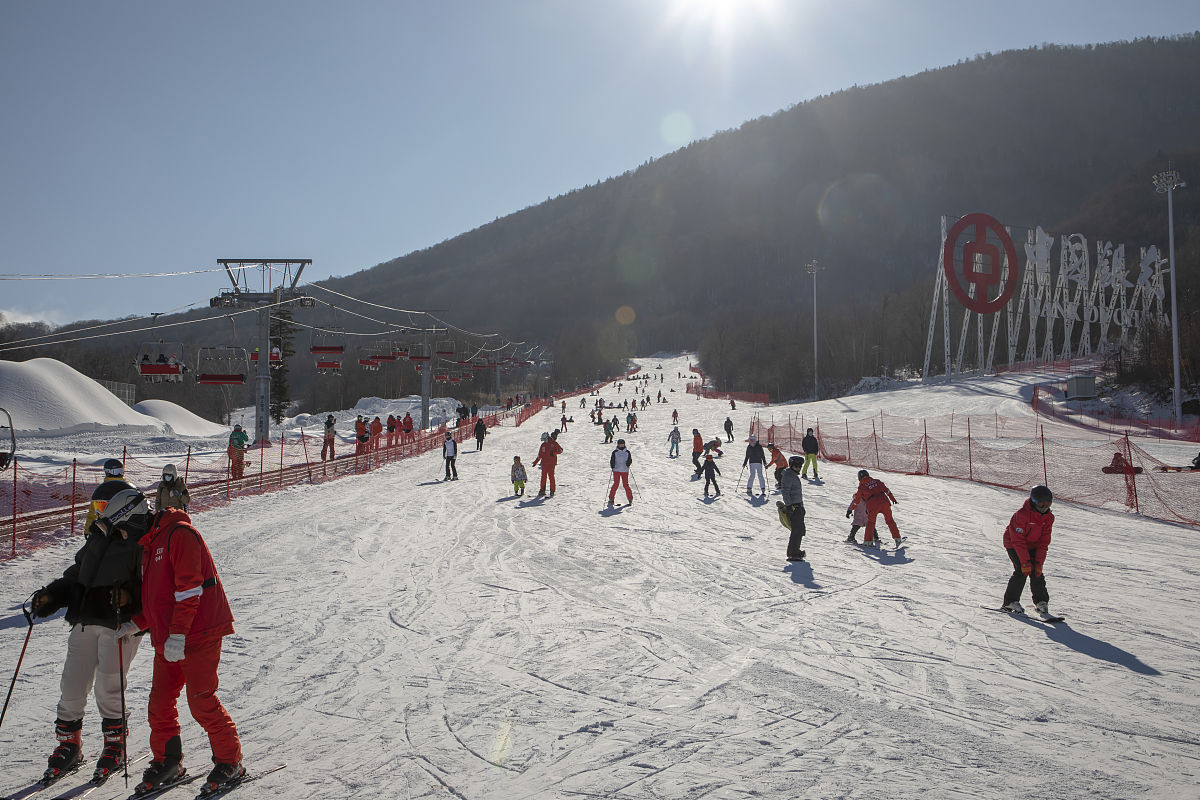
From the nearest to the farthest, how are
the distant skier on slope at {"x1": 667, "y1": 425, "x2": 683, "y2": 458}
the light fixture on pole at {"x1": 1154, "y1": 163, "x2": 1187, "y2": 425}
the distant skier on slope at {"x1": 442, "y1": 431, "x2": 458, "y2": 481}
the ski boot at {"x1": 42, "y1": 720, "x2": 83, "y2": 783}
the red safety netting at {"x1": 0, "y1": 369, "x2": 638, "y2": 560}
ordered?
the ski boot at {"x1": 42, "y1": 720, "x2": 83, "y2": 783} < the red safety netting at {"x1": 0, "y1": 369, "x2": 638, "y2": 560} < the distant skier on slope at {"x1": 442, "y1": 431, "x2": 458, "y2": 481} < the distant skier on slope at {"x1": 667, "y1": 425, "x2": 683, "y2": 458} < the light fixture on pole at {"x1": 1154, "y1": 163, "x2": 1187, "y2": 425}

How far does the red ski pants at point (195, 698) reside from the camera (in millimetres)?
3682

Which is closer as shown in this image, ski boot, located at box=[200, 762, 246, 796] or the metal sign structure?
ski boot, located at box=[200, 762, 246, 796]

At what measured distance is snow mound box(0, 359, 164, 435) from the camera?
94.3 feet

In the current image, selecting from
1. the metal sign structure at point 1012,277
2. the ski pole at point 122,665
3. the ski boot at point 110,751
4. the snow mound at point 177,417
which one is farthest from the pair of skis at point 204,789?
the metal sign structure at point 1012,277

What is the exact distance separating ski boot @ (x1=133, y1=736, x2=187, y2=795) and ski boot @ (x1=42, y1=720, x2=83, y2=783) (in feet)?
1.47

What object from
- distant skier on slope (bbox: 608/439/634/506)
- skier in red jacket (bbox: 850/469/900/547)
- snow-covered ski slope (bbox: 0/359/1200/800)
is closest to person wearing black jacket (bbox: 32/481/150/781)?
snow-covered ski slope (bbox: 0/359/1200/800)

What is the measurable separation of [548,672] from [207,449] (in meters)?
23.4

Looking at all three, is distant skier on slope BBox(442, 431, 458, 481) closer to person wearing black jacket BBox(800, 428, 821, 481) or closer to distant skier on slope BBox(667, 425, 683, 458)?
distant skier on slope BBox(667, 425, 683, 458)

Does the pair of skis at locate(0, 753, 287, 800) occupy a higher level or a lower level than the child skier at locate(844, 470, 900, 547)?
lower

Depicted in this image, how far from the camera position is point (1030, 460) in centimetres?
1953

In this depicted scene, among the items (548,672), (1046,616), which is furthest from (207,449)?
(1046,616)

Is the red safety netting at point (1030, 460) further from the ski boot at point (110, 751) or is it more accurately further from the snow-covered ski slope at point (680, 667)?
the ski boot at point (110, 751)

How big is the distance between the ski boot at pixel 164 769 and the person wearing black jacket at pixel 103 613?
276mm

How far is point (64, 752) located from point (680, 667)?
4.23m
